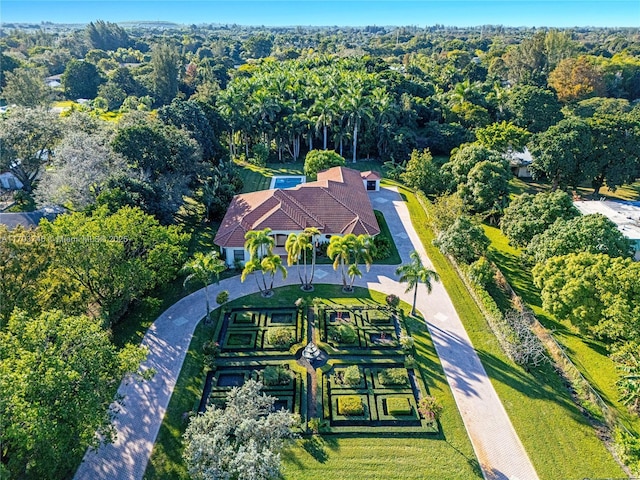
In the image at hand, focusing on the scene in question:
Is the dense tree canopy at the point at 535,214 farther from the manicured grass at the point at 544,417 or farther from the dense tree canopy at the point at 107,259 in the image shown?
the dense tree canopy at the point at 107,259

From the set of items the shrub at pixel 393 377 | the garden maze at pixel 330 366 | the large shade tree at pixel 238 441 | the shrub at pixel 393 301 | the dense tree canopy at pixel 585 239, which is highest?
the dense tree canopy at pixel 585 239

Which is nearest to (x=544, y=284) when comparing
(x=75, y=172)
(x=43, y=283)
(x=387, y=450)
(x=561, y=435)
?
(x=561, y=435)

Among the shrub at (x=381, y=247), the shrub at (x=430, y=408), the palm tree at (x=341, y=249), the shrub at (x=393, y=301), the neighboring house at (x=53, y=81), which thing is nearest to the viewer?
the shrub at (x=430, y=408)

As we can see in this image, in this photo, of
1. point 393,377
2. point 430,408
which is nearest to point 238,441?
point 430,408

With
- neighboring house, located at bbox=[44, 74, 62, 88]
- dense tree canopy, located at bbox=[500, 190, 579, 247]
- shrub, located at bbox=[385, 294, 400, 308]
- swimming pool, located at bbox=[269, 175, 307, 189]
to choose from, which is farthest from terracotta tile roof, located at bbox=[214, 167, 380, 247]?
neighboring house, located at bbox=[44, 74, 62, 88]

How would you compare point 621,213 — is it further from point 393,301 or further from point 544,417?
point 544,417

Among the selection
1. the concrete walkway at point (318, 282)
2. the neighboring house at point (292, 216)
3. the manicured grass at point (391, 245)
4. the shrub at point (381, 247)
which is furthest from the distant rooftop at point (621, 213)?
the neighboring house at point (292, 216)
